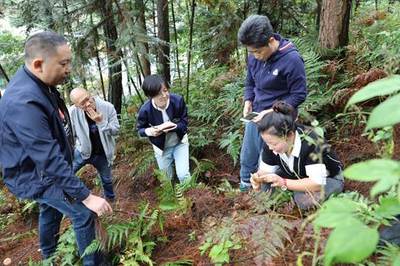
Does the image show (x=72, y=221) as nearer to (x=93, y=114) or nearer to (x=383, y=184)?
(x=93, y=114)

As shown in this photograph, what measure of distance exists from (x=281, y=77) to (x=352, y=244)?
9.74ft

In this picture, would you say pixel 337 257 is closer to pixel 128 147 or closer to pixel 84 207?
pixel 84 207

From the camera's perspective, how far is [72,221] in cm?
339

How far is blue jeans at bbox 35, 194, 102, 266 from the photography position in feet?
10.7

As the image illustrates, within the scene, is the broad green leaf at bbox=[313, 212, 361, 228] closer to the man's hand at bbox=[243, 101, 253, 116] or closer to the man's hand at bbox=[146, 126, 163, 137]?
the man's hand at bbox=[243, 101, 253, 116]

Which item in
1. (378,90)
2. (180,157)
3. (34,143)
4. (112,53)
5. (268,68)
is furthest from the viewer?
(112,53)

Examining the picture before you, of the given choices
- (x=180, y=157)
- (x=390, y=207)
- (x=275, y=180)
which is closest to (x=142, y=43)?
(x=180, y=157)

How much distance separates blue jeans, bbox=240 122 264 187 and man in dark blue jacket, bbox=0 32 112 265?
1.80 meters

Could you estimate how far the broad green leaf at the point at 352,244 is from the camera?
2.82ft

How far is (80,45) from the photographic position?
6348 mm

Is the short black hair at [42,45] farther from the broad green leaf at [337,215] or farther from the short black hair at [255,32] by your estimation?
the broad green leaf at [337,215]

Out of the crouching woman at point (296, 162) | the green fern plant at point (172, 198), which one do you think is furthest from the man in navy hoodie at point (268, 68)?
the green fern plant at point (172, 198)

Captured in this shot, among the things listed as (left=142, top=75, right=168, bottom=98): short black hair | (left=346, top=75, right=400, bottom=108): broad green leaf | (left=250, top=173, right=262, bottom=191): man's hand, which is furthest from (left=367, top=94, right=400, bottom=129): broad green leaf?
(left=142, top=75, right=168, bottom=98): short black hair

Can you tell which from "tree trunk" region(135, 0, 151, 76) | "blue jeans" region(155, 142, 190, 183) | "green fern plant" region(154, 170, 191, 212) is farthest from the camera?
"tree trunk" region(135, 0, 151, 76)
